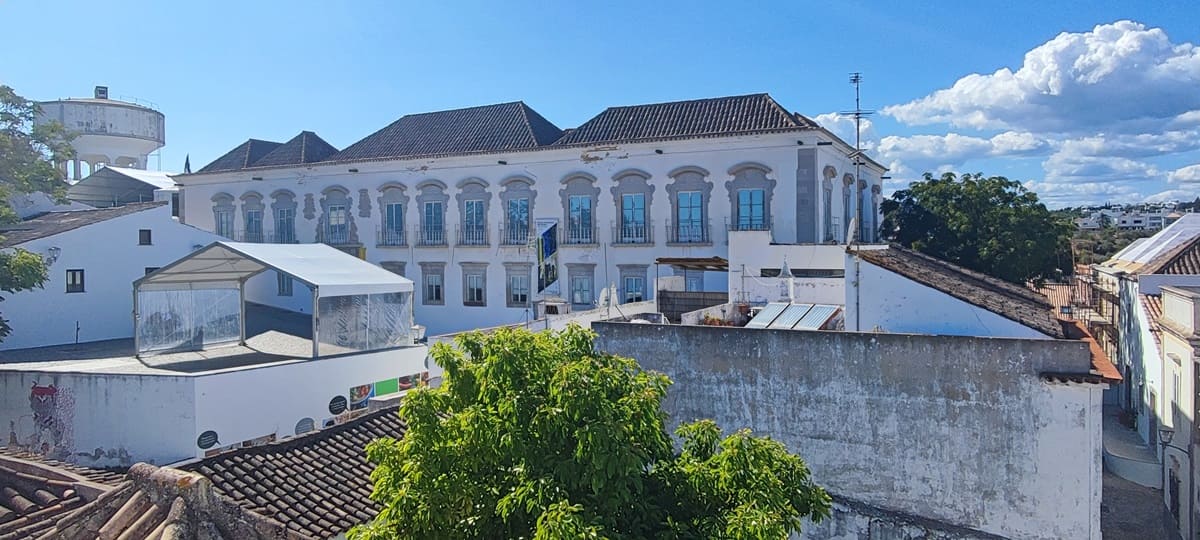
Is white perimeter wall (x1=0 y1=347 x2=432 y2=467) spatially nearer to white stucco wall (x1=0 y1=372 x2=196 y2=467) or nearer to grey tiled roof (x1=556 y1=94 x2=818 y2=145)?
white stucco wall (x1=0 y1=372 x2=196 y2=467)

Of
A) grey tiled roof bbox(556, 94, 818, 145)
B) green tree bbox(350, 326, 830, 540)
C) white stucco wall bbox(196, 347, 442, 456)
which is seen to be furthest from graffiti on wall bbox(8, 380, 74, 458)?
grey tiled roof bbox(556, 94, 818, 145)

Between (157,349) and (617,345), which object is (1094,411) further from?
(157,349)

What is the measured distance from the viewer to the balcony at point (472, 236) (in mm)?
27328

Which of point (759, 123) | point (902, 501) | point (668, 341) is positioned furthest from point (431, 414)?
point (759, 123)

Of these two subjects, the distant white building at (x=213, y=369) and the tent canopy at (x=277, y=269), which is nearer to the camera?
the distant white building at (x=213, y=369)

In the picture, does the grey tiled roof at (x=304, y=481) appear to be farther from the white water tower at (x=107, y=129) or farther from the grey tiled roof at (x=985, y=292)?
the white water tower at (x=107, y=129)

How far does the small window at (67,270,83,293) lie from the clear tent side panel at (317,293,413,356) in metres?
9.15

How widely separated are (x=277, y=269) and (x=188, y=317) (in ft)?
9.95

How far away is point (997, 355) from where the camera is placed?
11.1 m

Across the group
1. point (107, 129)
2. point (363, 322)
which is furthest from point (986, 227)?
point (107, 129)

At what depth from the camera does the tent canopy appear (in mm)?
16031

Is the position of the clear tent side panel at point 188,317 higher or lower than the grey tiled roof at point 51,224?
lower

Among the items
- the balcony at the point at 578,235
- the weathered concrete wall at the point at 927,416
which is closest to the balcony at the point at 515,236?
the balcony at the point at 578,235

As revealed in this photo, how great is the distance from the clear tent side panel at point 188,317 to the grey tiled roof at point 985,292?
46.5 feet
